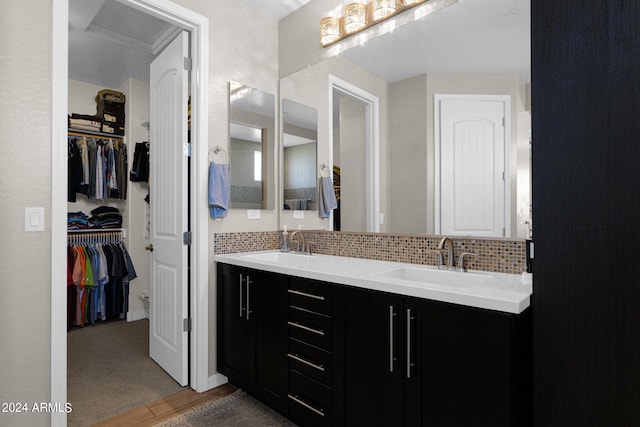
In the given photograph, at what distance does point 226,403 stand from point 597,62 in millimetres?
2428

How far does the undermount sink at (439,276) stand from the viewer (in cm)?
165

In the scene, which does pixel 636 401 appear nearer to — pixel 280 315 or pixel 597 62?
pixel 597 62

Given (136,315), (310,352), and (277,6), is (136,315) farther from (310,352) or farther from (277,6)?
(277,6)

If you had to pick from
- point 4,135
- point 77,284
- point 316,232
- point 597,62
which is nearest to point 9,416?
point 4,135

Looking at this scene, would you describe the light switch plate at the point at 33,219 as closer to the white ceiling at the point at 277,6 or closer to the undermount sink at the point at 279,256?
the undermount sink at the point at 279,256

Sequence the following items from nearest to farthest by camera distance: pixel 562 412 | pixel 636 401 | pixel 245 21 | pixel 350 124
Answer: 1. pixel 636 401
2. pixel 562 412
3. pixel 350 124
4. pixel 245 21

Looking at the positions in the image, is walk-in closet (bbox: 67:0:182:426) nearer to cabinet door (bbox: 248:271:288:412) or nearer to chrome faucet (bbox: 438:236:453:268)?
cabinet door (bbox: 248:271:288:412)

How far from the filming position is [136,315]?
4004 mm

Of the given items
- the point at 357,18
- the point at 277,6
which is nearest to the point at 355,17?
the point at 357,18

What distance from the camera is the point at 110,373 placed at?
261cm

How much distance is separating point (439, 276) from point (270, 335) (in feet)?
3.21

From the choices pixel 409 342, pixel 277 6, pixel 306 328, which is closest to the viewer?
pixel 409 342

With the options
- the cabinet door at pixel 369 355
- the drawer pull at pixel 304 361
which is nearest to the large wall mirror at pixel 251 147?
the drawer pull at pixel 304 361

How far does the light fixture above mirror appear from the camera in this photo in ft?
6.85
